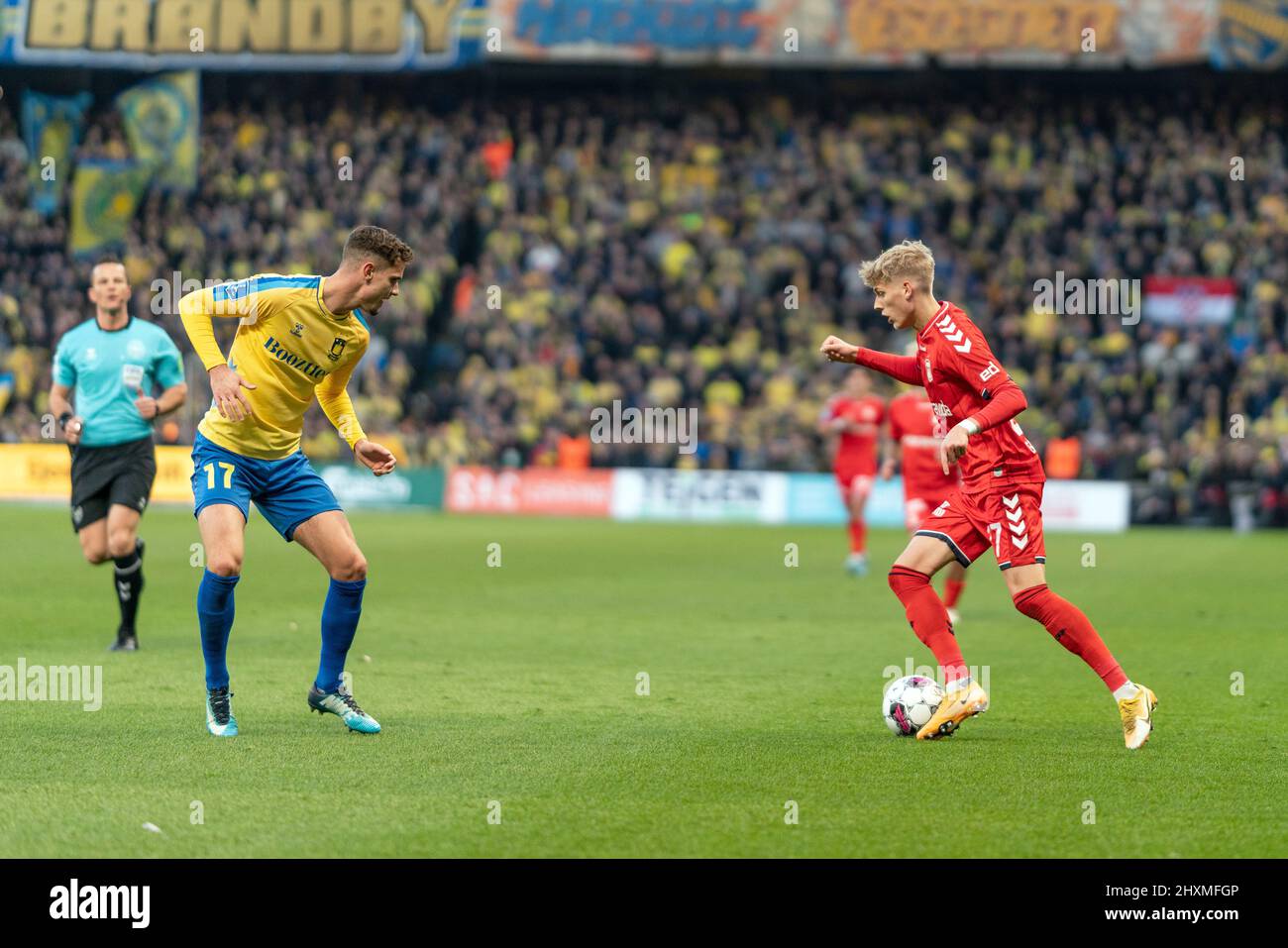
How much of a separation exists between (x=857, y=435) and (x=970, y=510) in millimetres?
11972

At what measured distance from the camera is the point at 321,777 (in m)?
7.19

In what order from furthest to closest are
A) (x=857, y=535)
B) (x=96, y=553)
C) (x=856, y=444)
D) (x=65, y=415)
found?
(x=856, y=444), (x=857, y=535), (x=96, y=553), (x=65, y=415)

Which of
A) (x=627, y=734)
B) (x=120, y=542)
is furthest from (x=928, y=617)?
(x=120, y=542)

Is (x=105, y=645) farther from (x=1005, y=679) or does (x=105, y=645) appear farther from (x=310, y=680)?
(x=1005, y=679)

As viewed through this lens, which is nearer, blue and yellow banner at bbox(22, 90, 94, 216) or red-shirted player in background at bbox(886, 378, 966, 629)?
red-shirted player in background at bbox(886, 378, 966, 629)

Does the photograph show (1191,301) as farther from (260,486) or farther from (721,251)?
(260,486)

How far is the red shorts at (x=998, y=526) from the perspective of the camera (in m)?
8.30

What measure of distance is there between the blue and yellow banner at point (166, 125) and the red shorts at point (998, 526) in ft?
96.6

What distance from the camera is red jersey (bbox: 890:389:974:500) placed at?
50.1ft

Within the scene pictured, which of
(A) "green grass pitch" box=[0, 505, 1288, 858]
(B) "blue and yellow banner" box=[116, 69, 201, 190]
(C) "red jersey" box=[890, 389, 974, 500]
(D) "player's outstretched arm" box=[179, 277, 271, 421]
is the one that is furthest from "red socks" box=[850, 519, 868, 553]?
(B) "blue and yellow banner" box=[116, 69, 201, 190]

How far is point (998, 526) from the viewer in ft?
27.3

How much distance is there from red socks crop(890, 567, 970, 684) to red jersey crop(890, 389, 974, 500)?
262 inches

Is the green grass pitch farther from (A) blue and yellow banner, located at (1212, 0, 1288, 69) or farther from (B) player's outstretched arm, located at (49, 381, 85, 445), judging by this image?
(A) blue and yellow banner, located at (1212, 0, 1288, 69)
